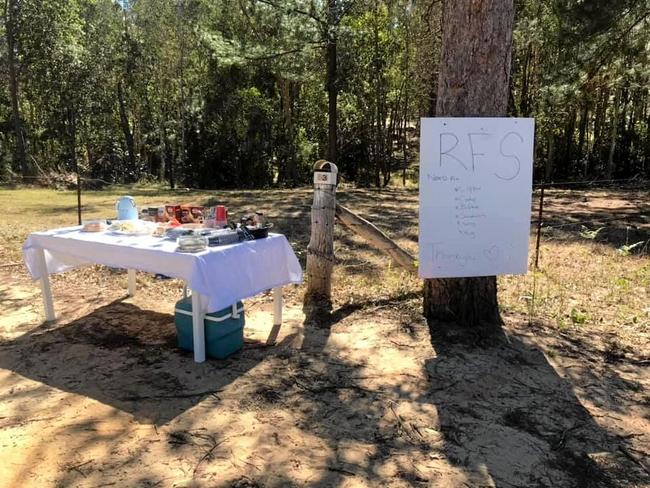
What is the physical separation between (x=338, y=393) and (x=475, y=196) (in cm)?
183

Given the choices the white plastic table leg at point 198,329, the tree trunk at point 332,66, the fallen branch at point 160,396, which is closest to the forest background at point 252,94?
the tree trunk at point 332,66

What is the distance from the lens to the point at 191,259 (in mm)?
3578

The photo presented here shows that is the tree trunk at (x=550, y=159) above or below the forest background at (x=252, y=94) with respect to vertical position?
below

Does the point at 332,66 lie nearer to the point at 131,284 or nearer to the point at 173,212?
the point at 131,284

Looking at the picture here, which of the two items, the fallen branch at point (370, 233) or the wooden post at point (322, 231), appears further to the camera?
the fallen branch at point (370, 233)

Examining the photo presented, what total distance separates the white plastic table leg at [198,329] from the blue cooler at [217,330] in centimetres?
7

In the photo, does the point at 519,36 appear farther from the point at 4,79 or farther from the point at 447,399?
the point at 4,79

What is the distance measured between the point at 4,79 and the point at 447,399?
28.1m

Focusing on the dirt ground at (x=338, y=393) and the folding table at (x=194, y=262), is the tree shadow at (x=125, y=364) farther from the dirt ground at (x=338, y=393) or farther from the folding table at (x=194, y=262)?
the folding table at (x=194, y=262)

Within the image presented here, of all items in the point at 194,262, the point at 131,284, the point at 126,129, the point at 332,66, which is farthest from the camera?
the point at 126,129

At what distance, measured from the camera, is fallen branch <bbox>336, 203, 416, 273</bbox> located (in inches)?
197

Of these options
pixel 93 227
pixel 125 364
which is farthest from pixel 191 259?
pixel 93 227

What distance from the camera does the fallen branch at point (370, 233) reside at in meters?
5.00

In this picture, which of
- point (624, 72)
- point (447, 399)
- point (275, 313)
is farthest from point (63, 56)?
point (447, 399)
